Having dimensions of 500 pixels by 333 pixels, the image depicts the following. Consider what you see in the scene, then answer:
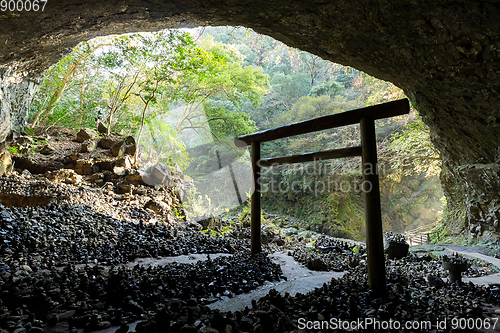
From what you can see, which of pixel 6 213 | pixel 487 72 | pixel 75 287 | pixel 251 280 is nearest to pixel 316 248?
pixel 251 280

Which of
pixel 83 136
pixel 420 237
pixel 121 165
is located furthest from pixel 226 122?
pixel 420 237

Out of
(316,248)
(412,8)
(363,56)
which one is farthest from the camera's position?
(316,248)

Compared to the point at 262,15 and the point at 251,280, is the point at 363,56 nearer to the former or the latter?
the point at 262,15

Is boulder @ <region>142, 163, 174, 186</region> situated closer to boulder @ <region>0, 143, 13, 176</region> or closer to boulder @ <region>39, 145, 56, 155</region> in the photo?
boulder @ <region>39, 145, 56, 155</region>

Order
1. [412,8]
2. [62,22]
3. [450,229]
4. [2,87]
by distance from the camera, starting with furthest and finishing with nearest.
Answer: [450,229]
[2,87]
[62,22]
[412,8]

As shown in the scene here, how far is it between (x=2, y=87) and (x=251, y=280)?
623cm

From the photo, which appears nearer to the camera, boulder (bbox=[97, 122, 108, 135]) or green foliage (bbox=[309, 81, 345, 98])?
boulder (bbox=[97, 122, 108, 135])

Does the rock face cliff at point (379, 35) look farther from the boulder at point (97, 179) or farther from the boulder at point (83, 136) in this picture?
the boulder at point (83, 136)

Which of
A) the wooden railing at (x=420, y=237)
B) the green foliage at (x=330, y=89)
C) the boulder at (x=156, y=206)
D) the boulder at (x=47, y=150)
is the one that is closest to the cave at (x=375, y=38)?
the boulder at (x=156, y=206)

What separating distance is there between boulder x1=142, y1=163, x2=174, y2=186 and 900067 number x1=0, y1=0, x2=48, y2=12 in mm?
3998

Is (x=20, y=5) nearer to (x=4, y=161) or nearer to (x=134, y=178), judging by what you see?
(x=4, y=161)

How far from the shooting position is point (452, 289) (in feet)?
7.31

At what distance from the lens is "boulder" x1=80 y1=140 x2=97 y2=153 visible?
20.5ft

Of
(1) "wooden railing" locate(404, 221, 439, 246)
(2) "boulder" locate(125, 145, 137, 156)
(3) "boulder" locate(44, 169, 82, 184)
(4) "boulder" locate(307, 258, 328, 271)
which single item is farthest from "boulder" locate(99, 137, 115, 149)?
(1) "wooden railing" locate(404, 221, 439, 246)
